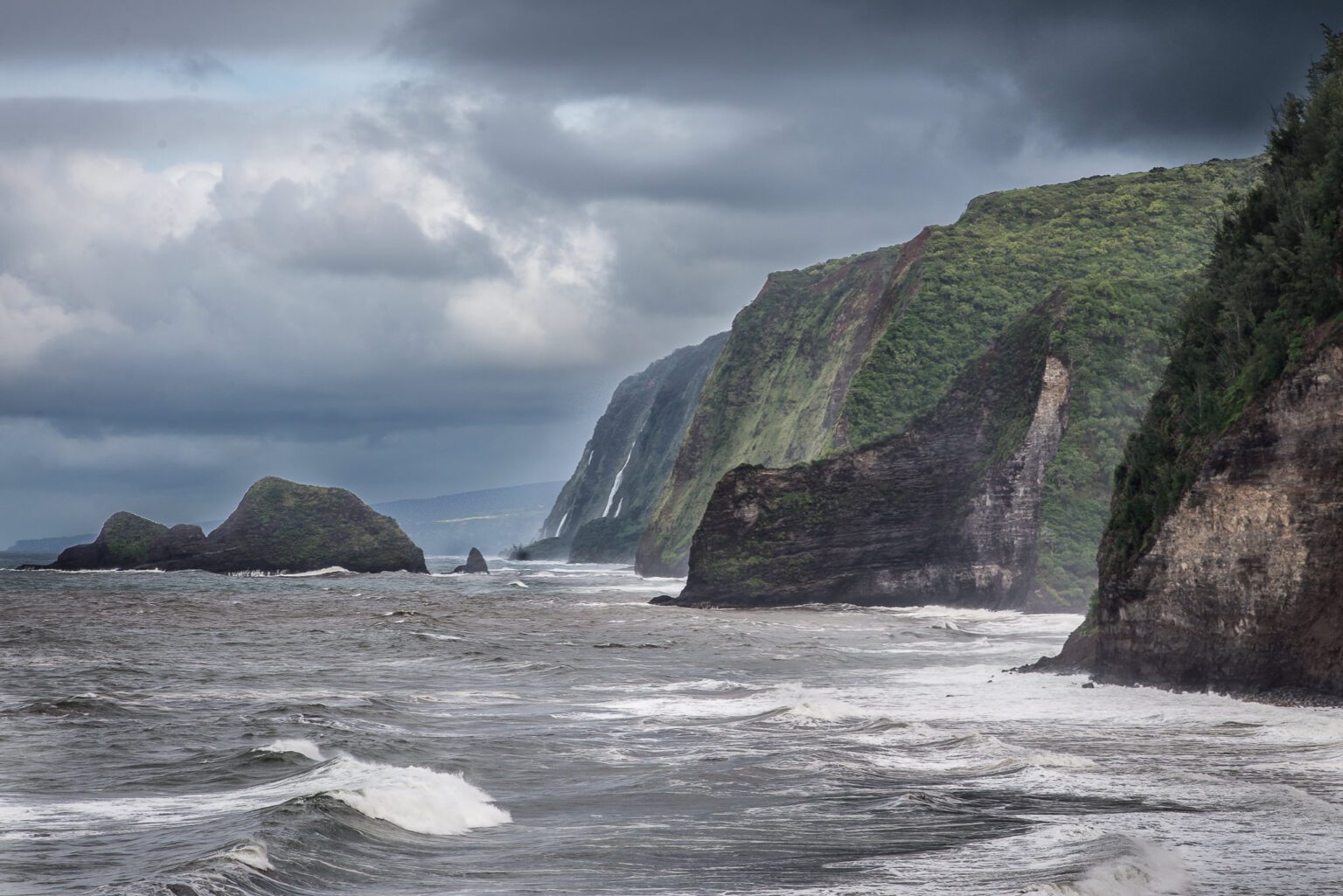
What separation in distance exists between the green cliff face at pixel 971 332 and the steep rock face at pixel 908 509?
243 cm

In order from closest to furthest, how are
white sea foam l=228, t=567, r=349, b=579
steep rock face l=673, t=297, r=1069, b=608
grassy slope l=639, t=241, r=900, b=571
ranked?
steep rock face l=673, t=297, r=1069, b=608 → white sea foam l=228, t=567, r=349, b=579 → grassy slope l=639, t=241, r=900, b=571

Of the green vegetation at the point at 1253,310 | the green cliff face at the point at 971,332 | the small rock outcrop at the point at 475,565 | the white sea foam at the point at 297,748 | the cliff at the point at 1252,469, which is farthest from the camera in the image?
the small rock outcrop at the point at 475,565

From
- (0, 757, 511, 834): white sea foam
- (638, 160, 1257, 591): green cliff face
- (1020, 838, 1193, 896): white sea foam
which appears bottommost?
(0, 757, 511, 834): white sea foam

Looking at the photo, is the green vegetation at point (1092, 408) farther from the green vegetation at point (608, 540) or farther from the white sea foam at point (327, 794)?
the green vegetation at point (608, 540)

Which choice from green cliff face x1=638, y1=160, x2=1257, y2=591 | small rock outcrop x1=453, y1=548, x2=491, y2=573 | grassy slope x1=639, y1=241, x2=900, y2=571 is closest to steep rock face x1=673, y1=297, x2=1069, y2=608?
green cliff face x1=638, y1=160, x2=1257, y2=591

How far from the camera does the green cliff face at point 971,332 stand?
5916 cm

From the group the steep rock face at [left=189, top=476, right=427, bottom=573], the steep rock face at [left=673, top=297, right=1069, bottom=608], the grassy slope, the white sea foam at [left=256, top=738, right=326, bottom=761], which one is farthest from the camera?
the steep rock face at [left=189, top=476, right=427, bottom=573]

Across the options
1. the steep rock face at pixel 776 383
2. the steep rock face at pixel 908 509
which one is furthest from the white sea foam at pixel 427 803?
the steep rock face at pixel 776 383

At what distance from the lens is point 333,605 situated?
198 ft

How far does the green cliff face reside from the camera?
59.2 m

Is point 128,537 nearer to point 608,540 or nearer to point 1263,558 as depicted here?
point 608,540

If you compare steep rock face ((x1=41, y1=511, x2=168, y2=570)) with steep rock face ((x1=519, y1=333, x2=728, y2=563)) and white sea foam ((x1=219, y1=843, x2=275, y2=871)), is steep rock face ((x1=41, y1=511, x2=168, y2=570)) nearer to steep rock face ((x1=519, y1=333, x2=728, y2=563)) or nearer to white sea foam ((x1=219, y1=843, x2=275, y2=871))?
steep rock face ((x1=519, y1=333, x2=728, y2=563))

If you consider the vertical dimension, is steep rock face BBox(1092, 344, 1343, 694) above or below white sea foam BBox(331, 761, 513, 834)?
above

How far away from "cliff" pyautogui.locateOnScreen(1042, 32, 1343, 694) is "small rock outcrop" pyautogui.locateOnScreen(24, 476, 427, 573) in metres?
95.3
